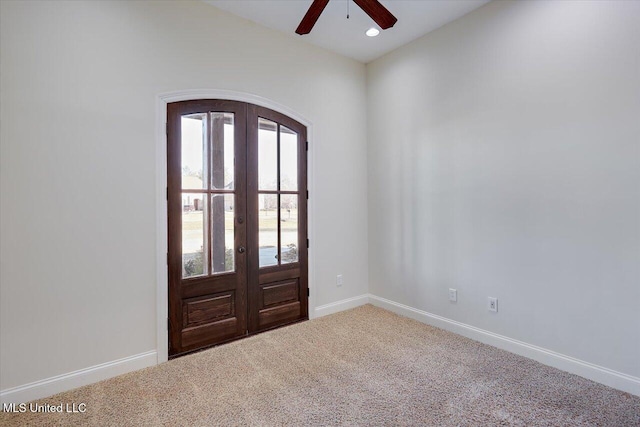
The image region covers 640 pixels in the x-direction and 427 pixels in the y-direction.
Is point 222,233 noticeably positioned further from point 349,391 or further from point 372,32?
point 372,32

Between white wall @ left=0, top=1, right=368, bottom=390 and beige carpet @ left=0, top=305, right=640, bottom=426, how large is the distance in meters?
0.42

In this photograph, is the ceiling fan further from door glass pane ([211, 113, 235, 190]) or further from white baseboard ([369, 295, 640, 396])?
white baseboard ([369, 295, 640, 396])

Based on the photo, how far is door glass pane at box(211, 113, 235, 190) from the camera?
2.89m

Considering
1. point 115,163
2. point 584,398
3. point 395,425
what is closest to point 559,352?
point 584,398

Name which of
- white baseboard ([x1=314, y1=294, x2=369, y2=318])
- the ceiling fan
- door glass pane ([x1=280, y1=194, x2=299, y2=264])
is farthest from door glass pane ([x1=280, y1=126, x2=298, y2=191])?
white baseboard ([x1=314, y1=294, x2=369, y2=318])

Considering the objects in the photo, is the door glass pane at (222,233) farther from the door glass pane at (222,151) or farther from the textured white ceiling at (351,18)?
the textured white ceiling at (351,18)

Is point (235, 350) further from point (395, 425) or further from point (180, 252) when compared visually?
point (395, 425)

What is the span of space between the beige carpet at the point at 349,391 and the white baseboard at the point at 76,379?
0.19ft

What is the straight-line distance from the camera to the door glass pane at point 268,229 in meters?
3.20

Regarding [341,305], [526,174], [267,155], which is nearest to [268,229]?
[267,155]

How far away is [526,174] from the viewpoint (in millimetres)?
2588

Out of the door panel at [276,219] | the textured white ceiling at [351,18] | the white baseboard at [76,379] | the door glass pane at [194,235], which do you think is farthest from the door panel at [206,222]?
the textured white ceiling at [351,18]

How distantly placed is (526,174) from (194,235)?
2.84 m

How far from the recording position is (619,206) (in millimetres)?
2143
